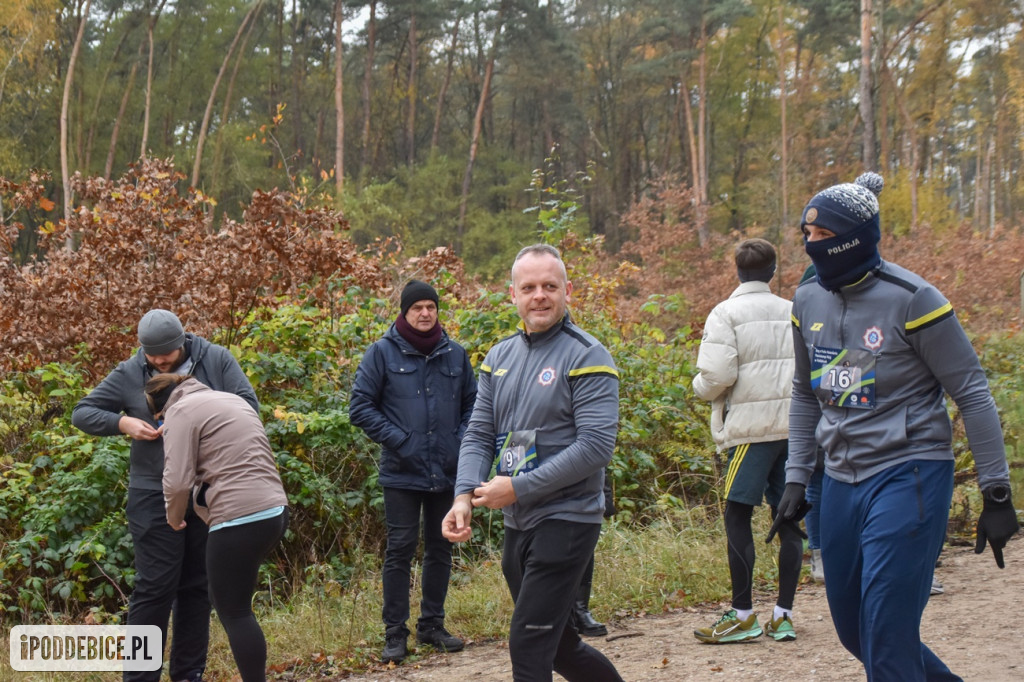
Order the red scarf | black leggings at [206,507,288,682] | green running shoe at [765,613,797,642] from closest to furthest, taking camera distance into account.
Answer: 1. black leggings at [206,507,288,682]
2. green running shoe at [765,613,797,642]
3. the red scarf

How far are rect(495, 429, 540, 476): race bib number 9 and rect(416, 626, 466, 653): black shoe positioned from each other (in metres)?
2.76

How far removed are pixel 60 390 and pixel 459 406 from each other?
12.9 ft

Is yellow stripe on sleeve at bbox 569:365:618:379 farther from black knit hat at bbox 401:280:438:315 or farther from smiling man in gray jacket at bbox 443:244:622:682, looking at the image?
black knit hat at bbox 401:280:438:315

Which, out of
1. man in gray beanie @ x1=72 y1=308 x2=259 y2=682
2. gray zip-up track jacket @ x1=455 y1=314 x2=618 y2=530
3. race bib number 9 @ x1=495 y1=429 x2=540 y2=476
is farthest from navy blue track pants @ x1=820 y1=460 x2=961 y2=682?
man in gray beanie @ x1=72 y1=308 x2=259 y2=682

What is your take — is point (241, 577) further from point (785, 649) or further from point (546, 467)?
point (785, 649)

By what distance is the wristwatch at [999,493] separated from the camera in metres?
3.12

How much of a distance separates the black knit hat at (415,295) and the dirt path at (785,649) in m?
2.09

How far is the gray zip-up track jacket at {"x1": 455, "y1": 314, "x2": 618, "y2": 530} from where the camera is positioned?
11.0 feet

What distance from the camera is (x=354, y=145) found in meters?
45.2

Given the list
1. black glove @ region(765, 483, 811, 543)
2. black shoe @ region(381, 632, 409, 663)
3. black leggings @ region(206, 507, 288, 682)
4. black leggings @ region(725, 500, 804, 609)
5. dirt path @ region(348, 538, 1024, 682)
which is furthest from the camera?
black shoe @ region(381, 632, 409, 663)

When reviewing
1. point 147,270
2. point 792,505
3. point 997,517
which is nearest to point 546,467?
point 792,505

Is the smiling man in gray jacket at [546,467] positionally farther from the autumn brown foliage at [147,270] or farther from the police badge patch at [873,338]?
the autumn brown foliage at [147,270]

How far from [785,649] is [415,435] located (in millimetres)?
2382

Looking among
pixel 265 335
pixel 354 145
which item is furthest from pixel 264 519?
pixel 354 145
